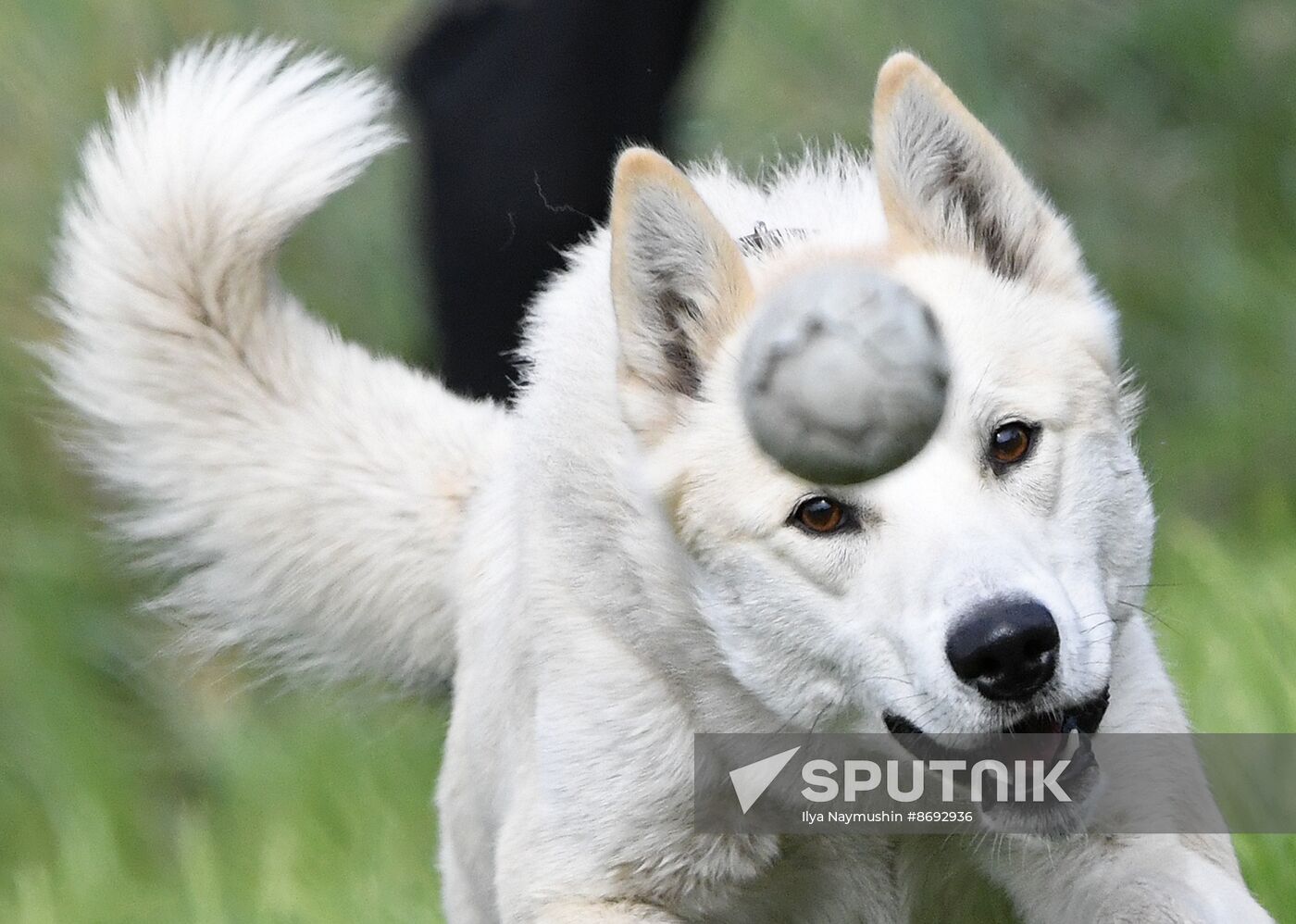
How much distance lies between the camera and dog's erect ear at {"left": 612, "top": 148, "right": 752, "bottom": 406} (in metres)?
2.79

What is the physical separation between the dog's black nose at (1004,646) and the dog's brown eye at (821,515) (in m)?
0.28

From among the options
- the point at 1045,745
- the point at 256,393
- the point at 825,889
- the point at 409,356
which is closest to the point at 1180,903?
the point at 1045,745

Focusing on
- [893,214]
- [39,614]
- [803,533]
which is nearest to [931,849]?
[803,533]

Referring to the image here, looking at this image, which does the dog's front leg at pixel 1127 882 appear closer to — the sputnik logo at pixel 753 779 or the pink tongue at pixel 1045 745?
the pink tongue at pixel 1045 745

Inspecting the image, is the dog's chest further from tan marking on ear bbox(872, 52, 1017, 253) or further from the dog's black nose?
tan marking on ear bbox(872, 52, 1017, 253)

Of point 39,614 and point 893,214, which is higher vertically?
point 39,614

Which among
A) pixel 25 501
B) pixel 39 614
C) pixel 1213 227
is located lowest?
pixel 39 614

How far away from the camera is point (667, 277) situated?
2896 millimetres

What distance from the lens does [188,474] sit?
3824 millimetres

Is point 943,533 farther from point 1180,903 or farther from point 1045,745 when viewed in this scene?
point 1180,903

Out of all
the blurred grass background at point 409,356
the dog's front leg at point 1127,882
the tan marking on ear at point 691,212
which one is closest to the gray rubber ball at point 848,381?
the tan marking on ear at point 691,212

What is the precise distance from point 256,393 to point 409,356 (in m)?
3.17

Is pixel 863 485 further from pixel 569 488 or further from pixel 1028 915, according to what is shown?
pixel 1028 915

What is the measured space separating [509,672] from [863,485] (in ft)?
2.99
